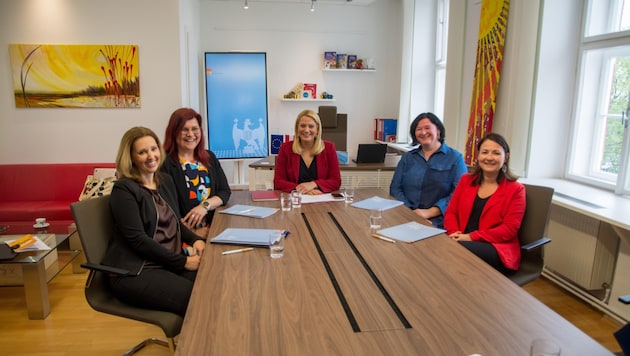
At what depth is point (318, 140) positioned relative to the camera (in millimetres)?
3148

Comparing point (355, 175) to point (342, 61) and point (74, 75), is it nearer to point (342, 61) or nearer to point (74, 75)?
point (342, 61)

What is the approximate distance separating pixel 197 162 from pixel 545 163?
275 cm

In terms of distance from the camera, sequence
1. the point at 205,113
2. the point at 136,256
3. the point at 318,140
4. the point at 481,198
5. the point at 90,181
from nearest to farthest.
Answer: the point at 136,256
the point at 481,198
the point at 318,140
the point at 90,181
the point at 205,113

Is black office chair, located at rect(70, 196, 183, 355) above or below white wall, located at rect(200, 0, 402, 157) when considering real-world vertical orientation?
below

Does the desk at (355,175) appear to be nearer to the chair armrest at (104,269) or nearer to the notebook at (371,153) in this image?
the notebook at (371,153)

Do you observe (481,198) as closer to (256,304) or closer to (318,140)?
(318,140)

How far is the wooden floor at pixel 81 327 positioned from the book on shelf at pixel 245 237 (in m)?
0.92

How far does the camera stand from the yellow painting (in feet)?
14.8

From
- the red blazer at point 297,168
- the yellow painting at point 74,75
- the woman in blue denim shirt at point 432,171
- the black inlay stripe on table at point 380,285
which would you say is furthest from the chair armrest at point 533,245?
the yellow painting at point 74,75

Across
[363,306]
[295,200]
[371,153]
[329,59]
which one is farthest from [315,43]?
[363,306]

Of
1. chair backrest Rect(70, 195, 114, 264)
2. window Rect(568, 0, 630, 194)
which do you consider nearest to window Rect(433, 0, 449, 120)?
window Rect(568, 0, 630, 194)

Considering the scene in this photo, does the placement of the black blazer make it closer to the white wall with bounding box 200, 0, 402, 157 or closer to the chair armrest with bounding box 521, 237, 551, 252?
the chair armrest with bounding box 521, 237, 551, 252

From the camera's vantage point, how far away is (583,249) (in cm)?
290

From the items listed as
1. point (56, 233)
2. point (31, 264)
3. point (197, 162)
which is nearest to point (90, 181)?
point (56, 233)
